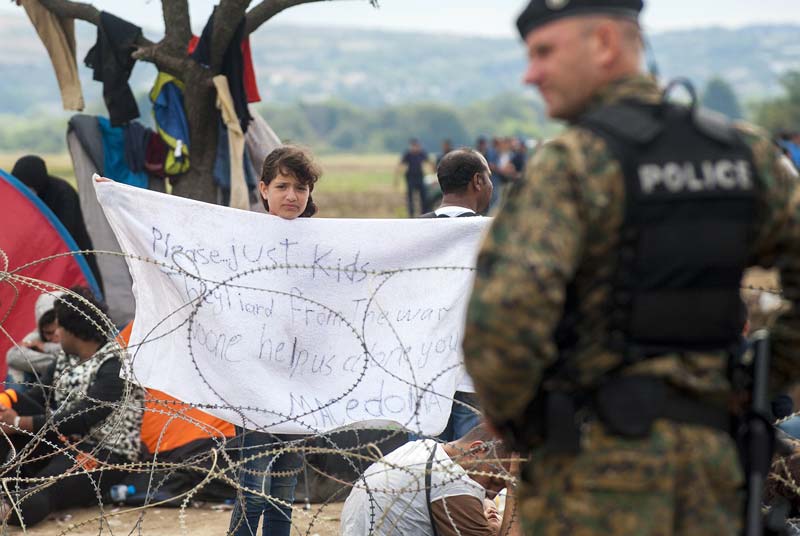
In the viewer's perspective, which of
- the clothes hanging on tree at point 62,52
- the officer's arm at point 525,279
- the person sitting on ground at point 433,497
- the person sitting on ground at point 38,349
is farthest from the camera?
the clothes hanging on tree at point 62,52

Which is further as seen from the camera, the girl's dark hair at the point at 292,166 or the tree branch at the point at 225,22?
the tree branch at the point at 225,22

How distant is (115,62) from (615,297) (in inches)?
255

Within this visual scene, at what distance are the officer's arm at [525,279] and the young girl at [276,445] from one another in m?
2.16

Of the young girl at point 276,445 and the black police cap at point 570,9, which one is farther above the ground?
the black police cap at point 570,9

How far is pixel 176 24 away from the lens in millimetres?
8023

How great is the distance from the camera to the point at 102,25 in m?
7.98

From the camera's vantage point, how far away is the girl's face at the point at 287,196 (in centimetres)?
464

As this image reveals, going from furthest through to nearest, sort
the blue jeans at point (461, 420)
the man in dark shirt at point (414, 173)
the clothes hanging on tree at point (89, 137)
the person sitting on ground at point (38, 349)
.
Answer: the man in dark shirt at point (414, 173), the clothes hanging on tree at point (89, 137), the person sitting on ground at point (38, 349), the blue jeans at point (461, 420)

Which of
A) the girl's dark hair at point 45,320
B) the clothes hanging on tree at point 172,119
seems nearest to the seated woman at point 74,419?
the girl's dark hair at point 45,320

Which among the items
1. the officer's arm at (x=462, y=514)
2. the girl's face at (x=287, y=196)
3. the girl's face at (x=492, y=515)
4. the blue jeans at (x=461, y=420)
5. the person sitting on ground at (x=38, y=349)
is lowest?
the girl's face at (x=492, y=515)

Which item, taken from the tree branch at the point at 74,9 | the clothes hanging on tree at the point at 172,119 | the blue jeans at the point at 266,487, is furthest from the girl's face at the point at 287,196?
the tree branch at the point at 74,9

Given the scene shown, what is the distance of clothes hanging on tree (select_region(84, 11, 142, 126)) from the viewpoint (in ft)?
26.3

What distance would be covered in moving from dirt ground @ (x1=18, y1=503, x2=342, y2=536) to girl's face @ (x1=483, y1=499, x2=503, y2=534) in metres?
1.38

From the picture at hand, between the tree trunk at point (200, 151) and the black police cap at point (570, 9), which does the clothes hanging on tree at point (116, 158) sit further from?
the black police cap at point (570, 9)
